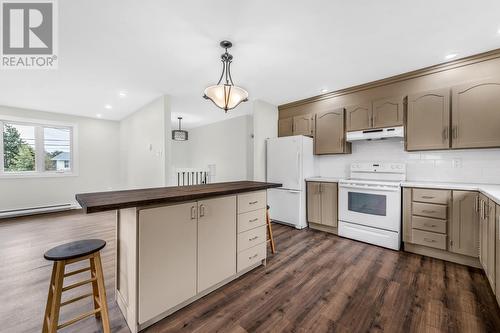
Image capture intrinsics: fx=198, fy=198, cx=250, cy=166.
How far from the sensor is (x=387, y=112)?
3041 mm

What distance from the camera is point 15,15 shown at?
71.5 inches

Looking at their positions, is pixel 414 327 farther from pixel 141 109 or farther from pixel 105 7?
pixel 141 109

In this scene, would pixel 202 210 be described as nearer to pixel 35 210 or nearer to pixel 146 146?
pixel 146 146

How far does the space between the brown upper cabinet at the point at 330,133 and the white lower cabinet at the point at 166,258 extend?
2.86m

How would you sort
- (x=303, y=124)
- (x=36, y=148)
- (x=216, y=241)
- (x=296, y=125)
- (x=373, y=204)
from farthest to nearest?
(x=36, y=148) → (x=296, y=125) → (x=303, y=124) → (x=373, y=204) → (x=216, y=241)

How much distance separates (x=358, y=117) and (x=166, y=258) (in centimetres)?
341

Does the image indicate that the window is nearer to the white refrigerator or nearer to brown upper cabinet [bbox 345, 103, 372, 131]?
the white refrigerator

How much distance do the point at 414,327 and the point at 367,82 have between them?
320 cm

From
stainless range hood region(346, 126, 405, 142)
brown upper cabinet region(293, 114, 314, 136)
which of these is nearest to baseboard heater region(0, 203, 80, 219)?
brown upper cabinet region(293, 114, 314, 136)

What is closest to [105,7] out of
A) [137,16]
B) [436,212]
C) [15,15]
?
[137,16]

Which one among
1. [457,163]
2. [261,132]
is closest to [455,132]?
[457,163]

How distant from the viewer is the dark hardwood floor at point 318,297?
147 cm

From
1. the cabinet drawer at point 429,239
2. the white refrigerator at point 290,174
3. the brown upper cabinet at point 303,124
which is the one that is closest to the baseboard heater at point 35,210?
the white refrigerator at point 290,174

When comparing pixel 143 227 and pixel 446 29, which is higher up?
pixel 446 29
